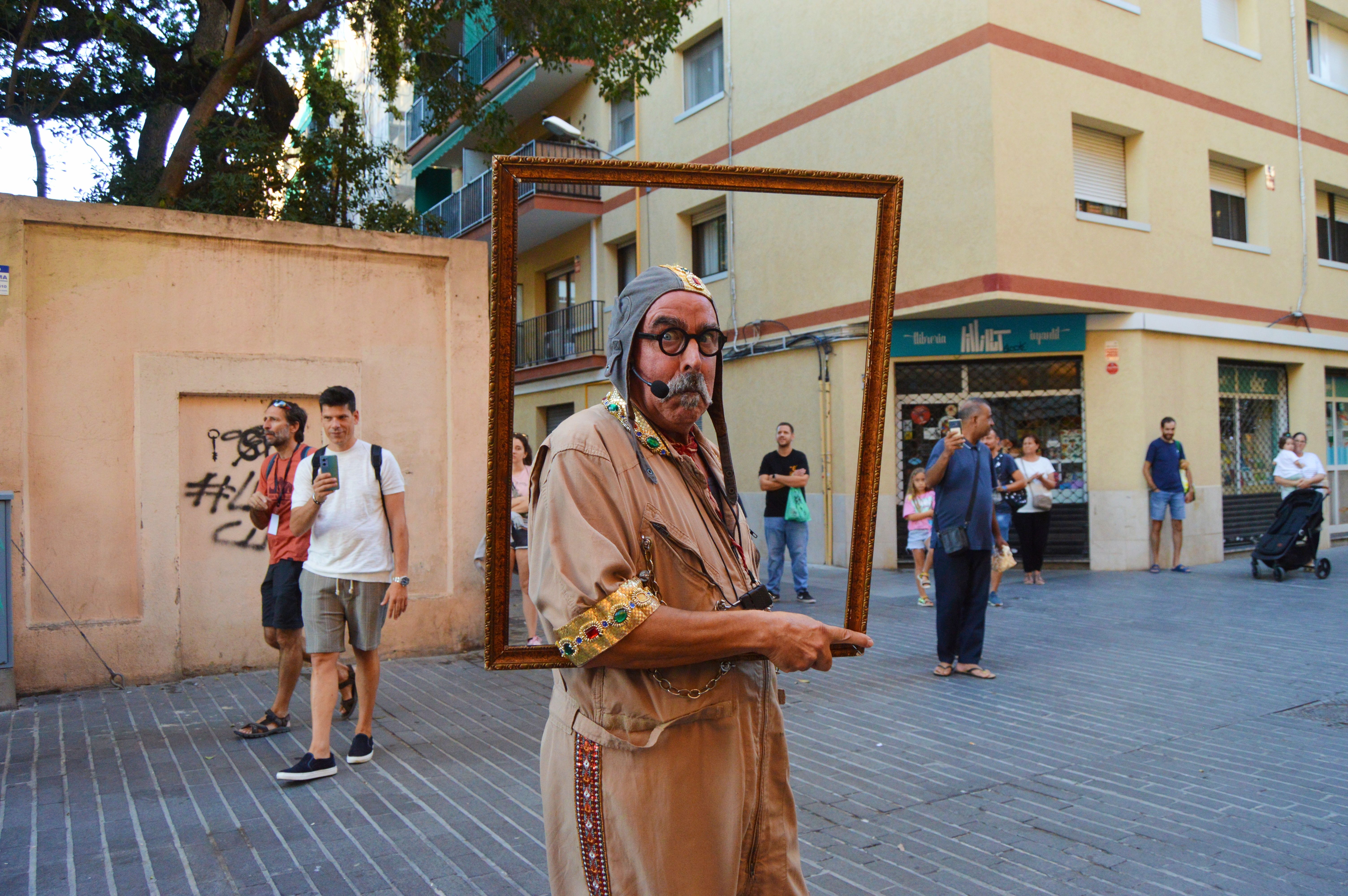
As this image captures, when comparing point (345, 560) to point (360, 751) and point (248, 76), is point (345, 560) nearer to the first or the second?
point (360, 751)

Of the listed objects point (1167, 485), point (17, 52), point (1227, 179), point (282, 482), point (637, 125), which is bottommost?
point (1167, 485)

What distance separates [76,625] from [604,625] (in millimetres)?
6845

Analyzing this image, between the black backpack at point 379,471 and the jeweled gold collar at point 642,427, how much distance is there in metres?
3.42

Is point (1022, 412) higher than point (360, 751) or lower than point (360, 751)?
higher

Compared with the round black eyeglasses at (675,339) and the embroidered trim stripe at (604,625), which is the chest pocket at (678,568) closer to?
the embroidered trim stripe at (604,625)

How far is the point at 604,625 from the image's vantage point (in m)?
1.68

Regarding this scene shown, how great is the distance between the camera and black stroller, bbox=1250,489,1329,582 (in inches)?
464

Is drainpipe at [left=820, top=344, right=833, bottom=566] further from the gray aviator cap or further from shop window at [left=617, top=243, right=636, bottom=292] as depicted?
the gray aviator cap

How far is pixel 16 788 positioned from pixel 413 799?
203 centimetres

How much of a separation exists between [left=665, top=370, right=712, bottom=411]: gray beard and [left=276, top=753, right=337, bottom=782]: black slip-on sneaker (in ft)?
12.4

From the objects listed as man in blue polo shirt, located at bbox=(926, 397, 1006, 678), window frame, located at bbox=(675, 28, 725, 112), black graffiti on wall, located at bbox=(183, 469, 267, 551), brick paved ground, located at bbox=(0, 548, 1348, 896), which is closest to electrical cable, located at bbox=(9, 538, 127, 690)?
brick paved ground, located at bbox=(0, 548, 1348, 896)

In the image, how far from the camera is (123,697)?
6.77 m

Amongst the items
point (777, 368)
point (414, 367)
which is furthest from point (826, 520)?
point (414, 367)

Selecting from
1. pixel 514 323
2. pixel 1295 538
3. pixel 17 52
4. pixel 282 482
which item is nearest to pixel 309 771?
pixel 282 482
